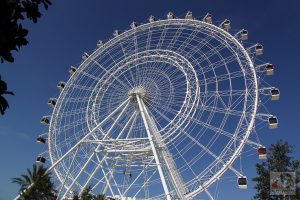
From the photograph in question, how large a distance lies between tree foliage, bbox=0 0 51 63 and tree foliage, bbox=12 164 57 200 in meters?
30.4

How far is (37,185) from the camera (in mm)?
36188

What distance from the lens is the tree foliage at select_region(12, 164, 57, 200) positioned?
117 feet

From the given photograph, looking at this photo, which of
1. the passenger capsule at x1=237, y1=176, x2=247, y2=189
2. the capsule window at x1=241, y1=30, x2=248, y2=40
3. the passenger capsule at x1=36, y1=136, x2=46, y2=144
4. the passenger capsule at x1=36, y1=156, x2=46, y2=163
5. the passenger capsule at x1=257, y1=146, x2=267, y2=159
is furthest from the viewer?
the passenger capsule at x1=36, y1=136, x2=46, y2=144

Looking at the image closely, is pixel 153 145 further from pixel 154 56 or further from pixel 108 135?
pixel 154 56

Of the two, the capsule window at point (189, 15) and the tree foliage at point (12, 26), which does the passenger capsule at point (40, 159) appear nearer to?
the capsule window at point (189, 15)

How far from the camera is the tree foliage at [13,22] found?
7277 millimetres

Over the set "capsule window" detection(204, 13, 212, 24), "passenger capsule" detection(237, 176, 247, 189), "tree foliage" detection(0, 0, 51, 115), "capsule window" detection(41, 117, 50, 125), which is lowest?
"tree foliage" detection(0, 0, 51, 115)

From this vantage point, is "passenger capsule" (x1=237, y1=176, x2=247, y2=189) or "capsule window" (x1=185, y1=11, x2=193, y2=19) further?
"capsule window" (x1=185, y1=11, x2=193, y2=19)

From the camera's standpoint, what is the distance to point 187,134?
33.0 metres

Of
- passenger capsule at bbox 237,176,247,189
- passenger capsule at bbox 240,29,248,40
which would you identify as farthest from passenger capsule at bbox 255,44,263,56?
passenger capsule at bbox 237,176,247,189

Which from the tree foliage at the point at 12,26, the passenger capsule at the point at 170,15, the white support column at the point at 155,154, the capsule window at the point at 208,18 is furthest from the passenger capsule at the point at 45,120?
the tree foliage at the point at 12,26

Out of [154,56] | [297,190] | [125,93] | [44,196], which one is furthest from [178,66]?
[44,196]

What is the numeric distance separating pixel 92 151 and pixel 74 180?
10.4ft

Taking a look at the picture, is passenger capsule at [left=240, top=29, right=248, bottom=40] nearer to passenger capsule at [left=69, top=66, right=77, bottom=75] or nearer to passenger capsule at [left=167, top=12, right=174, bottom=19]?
passenger capsule at [left=167, top=12, right=174, bottom=19]
